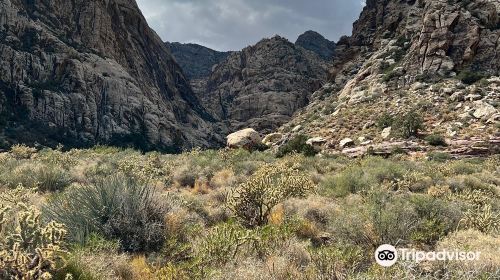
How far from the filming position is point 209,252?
5547 mm

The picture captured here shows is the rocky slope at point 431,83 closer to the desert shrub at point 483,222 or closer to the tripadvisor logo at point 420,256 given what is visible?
the desert shrub at point 483,222

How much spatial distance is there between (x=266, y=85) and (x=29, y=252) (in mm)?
103371

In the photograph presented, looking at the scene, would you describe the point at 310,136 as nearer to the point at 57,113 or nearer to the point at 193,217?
the point at 193,217

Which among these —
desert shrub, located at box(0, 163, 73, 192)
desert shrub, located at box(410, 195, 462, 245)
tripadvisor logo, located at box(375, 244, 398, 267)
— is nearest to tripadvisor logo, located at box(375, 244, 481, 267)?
tripadvisor logo, located at box(375, 244, 398, 267)

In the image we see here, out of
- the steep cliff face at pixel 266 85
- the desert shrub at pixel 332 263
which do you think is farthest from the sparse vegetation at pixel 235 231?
the steep cliff face at pixel 266 85

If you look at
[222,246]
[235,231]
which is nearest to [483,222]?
[235,231]

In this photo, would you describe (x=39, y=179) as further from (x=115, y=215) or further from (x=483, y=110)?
(x=483, y=110)

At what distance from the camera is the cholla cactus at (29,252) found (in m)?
4.04

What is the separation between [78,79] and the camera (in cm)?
6169

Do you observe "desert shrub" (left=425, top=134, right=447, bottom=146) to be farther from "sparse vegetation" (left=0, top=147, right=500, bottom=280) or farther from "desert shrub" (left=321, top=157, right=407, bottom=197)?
"sparse vegetation" (left=0, top=147, right=500, bottom=280)

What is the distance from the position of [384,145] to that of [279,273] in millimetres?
25026

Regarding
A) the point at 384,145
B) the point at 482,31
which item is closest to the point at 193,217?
the point at 384,145

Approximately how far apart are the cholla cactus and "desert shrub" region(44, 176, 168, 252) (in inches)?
55.9

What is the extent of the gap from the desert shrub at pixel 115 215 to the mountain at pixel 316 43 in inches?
6810
